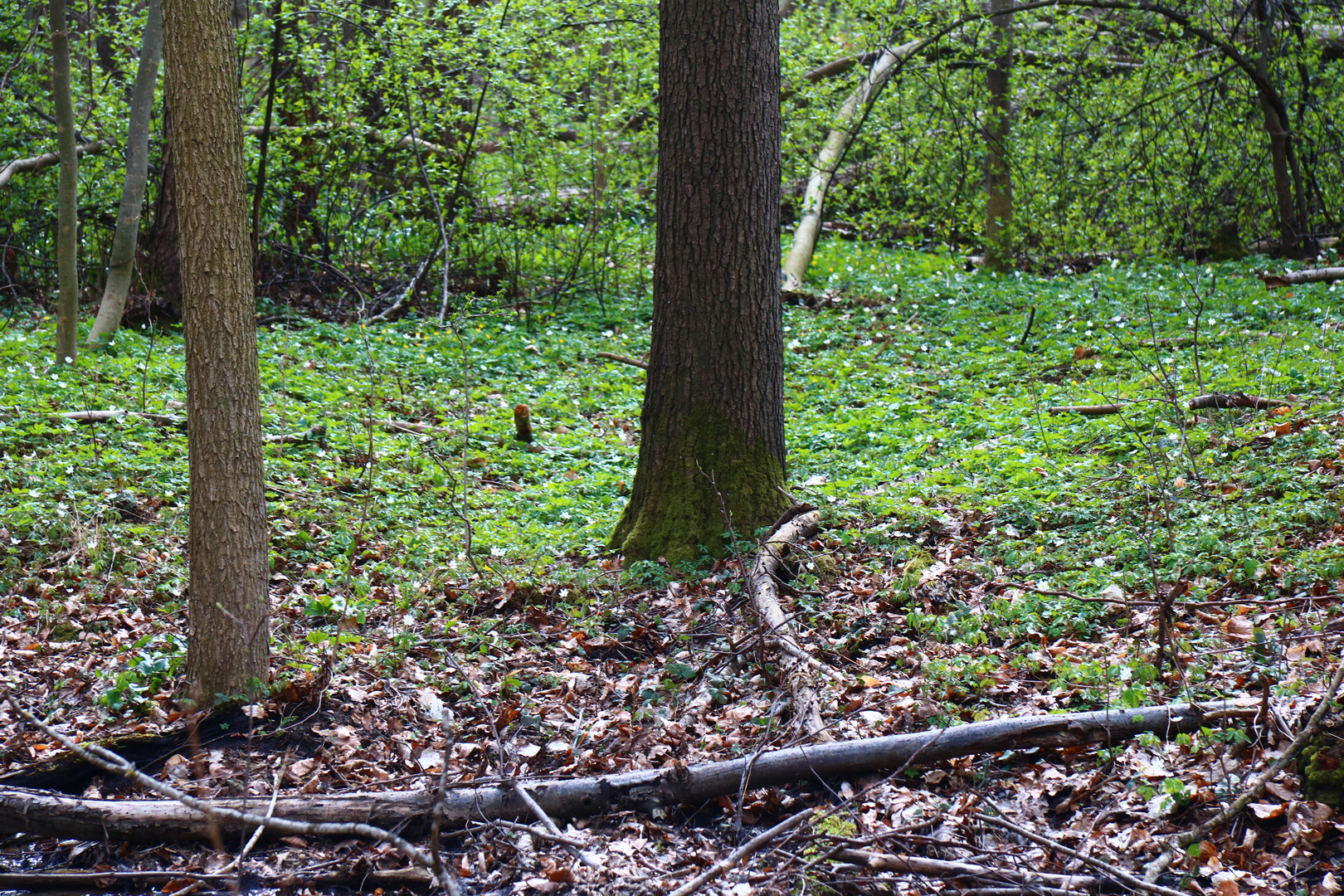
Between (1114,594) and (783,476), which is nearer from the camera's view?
(1114,594)

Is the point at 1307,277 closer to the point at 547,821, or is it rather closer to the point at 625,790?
the point at 625,790

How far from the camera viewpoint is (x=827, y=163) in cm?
1348

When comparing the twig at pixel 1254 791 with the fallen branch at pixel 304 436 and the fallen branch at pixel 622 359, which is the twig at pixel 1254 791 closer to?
the fallen branch at pixel 304 436

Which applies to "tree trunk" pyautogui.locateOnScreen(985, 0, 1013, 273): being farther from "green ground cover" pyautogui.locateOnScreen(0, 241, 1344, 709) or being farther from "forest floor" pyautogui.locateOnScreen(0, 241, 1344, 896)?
"forest floor" pyautogui.locateOnScreen(0, 241, 1344, 896)

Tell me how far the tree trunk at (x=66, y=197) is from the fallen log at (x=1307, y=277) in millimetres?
12049

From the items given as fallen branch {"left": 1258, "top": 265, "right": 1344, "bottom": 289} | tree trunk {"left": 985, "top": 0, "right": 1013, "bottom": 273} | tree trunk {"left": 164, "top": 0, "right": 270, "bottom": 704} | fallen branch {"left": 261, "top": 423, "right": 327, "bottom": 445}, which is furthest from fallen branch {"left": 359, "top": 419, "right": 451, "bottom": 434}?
fallen branch {"left": 1258, "top": 265, "right": 1344, "bottom": 289}

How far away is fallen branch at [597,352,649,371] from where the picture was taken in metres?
10.4

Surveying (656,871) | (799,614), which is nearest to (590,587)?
(799,614)

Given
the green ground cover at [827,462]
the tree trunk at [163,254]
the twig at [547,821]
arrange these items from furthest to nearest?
the tree trunk at [163,254] < the green ground cover at [827,462] < the twig at [547,821]

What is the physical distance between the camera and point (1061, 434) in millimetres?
6457

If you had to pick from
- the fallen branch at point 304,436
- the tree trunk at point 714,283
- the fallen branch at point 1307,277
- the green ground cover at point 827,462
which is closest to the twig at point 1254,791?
the green ground cover at point 827,462

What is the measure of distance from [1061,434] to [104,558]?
19.7 feet

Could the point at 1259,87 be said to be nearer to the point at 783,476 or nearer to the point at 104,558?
the point at 783,476

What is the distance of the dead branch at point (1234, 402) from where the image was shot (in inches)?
248
